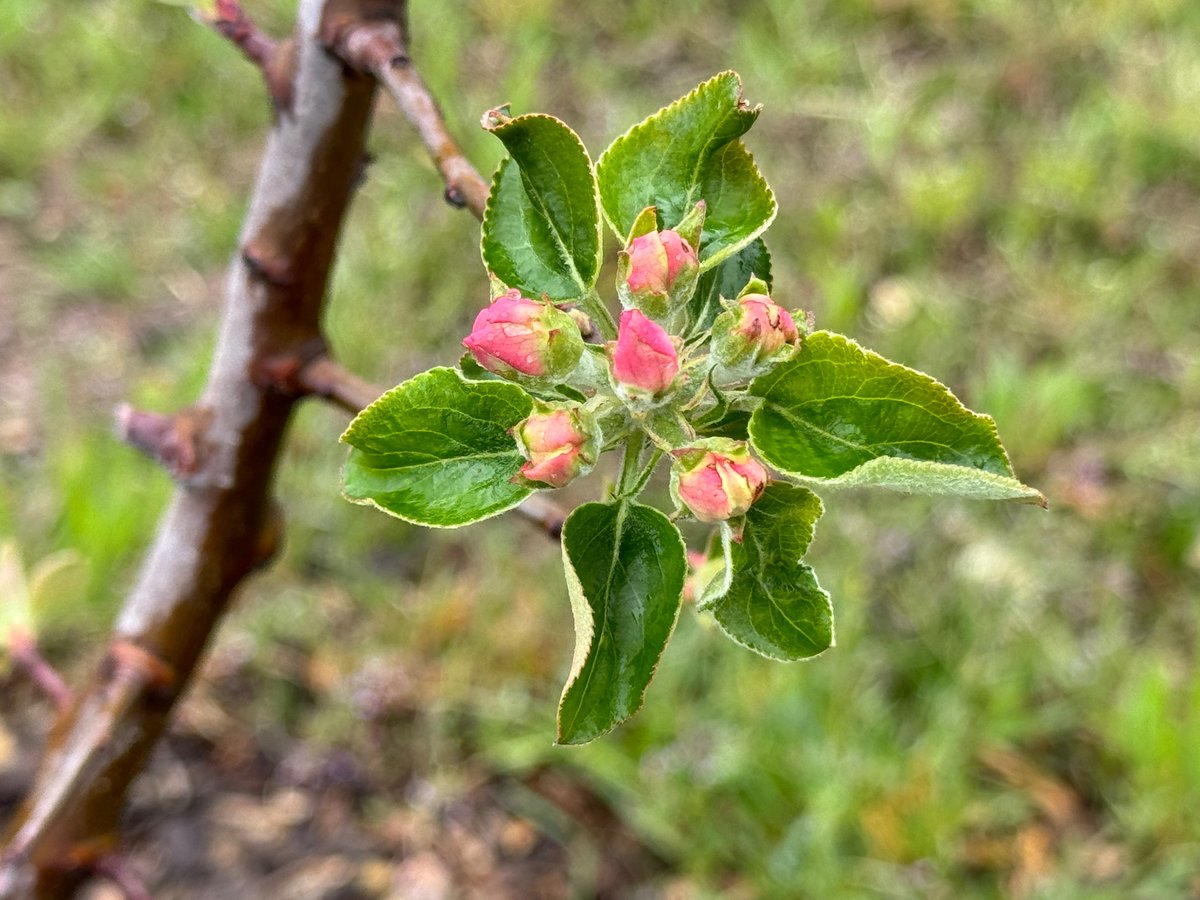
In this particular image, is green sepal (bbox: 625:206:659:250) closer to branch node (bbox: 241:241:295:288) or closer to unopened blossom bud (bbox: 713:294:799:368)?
unopened blossom bud (bbox: 713:294:799:368)

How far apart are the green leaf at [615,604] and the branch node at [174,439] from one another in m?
0.38

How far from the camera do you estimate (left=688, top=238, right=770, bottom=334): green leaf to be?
0.58m

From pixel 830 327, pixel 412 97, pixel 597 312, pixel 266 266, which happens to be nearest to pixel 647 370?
pixel 597 312

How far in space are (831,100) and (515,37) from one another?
3.11 ft

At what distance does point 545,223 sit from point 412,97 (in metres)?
0.12

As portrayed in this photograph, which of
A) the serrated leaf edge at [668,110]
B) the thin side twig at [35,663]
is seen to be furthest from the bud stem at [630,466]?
the thin side twig at [35,663]

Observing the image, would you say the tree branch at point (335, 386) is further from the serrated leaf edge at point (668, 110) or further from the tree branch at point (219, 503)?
the serrated leaf edge at point (668, 110)

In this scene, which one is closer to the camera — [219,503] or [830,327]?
[219,503]

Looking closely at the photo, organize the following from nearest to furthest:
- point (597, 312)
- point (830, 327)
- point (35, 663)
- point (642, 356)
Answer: point (642, 356)
point (597, 312)
point (35, 663)
point (830, 327)

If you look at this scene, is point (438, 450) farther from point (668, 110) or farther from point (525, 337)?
point (668, 110)

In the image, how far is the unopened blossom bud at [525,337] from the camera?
1.56ft

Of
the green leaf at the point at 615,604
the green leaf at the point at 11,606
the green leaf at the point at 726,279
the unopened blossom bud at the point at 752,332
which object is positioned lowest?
the green leaf at the point at 11,606

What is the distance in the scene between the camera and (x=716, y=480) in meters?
0.47

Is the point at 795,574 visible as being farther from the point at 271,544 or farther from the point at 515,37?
Answer: the point at 515,37
